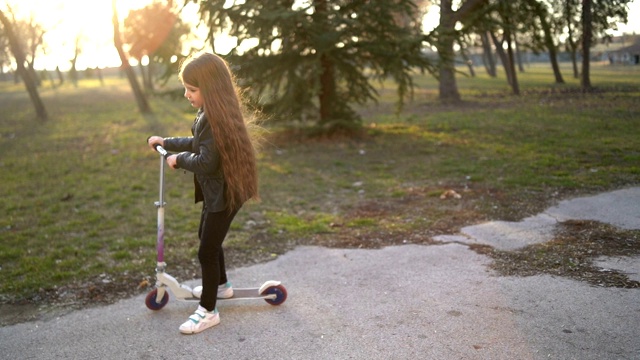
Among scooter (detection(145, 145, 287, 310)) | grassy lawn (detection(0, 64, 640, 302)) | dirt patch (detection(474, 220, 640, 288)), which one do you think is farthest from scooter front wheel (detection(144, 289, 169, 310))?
dirt patch (detection(474, 220, 640, 288))

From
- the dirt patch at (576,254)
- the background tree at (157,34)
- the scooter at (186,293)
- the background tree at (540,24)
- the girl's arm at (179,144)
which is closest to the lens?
the girl's arm at (179,144)

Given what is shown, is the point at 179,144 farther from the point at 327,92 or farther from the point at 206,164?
the point at 327,92

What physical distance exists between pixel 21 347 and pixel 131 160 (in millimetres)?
8818

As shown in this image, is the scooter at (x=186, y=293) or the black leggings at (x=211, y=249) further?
the scooter at (x=186, y=293)

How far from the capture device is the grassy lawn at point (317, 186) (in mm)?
5914

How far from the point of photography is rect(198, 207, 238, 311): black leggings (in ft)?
12.9

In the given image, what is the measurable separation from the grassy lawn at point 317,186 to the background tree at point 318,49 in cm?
118

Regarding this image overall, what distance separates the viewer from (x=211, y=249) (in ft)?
13.1

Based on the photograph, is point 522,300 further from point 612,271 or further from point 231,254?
point 231,254

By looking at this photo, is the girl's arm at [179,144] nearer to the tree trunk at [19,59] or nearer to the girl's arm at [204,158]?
the girl's arm at [204,158]

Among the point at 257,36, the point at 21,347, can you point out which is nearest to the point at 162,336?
the point at 21,347

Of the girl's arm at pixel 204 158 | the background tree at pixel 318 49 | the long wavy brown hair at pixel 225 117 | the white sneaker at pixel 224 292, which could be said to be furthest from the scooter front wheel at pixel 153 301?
the background tree at pixel 318 49

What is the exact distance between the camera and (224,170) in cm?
377

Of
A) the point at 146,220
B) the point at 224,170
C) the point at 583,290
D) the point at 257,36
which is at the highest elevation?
the point at 257,36
